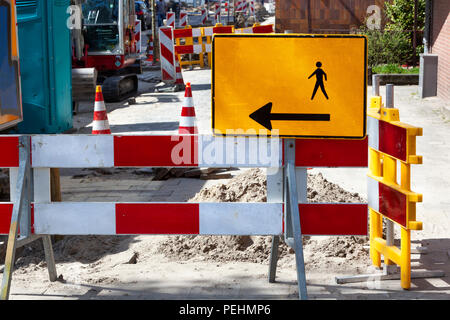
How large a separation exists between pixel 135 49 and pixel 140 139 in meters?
15.6

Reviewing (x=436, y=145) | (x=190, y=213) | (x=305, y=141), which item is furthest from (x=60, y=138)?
(x=436, y=145)

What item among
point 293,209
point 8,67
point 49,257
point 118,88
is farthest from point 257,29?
point 293,209

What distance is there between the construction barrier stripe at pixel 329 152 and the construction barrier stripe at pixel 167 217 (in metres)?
0.35

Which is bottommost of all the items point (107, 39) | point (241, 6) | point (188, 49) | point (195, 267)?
point (195, 267)

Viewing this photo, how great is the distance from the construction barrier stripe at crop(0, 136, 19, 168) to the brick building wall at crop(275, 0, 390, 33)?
23.0 meters

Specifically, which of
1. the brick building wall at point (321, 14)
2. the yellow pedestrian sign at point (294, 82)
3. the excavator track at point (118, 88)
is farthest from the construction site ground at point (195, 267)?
the brick building wall at point (321, 14)

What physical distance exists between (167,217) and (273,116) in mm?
907

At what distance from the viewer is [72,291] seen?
5.21 meters

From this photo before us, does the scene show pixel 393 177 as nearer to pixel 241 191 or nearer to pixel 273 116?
pixel 273 116

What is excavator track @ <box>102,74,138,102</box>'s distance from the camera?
56.3ft

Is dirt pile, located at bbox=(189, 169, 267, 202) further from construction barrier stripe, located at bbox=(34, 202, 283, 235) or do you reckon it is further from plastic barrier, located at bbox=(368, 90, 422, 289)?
construction barrier stripe, located at bbox=(34, 202, 283, 235)

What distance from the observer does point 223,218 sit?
16.1 ft

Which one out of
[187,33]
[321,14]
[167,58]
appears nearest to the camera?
[167,58]

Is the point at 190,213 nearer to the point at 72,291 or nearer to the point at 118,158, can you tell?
the point at 118,158
